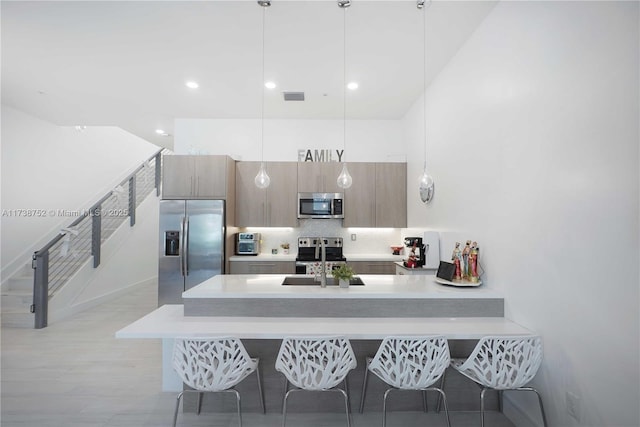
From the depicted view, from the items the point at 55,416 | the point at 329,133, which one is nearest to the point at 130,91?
the point at 329,133

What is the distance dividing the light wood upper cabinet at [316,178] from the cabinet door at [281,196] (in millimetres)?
97

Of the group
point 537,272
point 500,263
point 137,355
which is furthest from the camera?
point 137,355

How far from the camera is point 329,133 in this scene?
535 cm

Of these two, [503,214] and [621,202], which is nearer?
[621,202]

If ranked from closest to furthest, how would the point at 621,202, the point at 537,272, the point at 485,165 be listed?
the point at 621,202 → the point at 537,272 → the point at 485,165

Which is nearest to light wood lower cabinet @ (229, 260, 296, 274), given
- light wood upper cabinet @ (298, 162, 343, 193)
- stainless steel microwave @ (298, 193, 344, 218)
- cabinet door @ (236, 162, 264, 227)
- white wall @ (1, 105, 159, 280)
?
cabinet door @ (236, 162, 264, 227)

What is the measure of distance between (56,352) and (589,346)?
4792 mm

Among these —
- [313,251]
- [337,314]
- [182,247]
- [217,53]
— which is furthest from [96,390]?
[217,53]

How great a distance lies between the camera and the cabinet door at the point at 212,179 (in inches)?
182

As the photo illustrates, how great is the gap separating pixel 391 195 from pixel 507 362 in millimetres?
3378

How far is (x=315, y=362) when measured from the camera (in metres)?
1.96

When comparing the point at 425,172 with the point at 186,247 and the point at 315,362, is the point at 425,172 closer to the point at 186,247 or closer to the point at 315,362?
the point at 315,362

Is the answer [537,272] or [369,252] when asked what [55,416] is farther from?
[369,252]

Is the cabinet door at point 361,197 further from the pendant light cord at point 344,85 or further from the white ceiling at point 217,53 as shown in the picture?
the white ceiling at point 217,53
